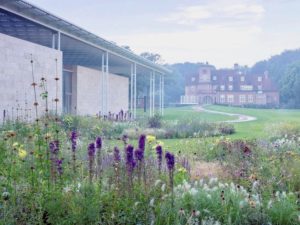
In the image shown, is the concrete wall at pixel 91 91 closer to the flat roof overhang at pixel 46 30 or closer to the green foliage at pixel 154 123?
the flat roof overhang at pixel 46 30

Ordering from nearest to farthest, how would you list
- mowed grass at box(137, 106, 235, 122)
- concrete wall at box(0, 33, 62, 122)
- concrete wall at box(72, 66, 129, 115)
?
concrete wall at box(0, 33, 62, 122), concrete wall at box(72, 66, 129, 115), mowed grass at box(137, 106, 235, 122)

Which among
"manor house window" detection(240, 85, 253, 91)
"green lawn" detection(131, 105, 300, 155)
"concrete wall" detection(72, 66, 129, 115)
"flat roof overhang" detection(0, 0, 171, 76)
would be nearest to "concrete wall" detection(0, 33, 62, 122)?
"flat roof overhang" detection(0, 0, 171, 76)

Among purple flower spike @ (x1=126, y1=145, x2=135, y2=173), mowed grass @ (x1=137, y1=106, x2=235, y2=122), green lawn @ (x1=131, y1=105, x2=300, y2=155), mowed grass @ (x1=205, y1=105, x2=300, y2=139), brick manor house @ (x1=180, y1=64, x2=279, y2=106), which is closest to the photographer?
purple flower spike @ (x1=126, y1=145, x2=135, y2=173)

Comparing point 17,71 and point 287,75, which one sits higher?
point 287,75

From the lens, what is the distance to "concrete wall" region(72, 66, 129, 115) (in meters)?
23.9

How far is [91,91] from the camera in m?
26.2

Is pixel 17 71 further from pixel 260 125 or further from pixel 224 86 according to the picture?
pixel 224 86

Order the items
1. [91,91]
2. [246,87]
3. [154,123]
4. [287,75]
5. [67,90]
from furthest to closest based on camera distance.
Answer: [246,87]
[287,75]
[91,91]
[67,90]
[154,123]

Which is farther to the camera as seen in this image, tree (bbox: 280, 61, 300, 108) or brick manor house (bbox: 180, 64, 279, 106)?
brick manor house (bbox: 180, 64, 279, 106)

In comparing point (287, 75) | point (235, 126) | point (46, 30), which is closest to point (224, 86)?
point (287, 75)

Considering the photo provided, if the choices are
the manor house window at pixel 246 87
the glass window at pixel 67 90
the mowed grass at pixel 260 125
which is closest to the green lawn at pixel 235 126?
the mowed grass at pixel 260 125

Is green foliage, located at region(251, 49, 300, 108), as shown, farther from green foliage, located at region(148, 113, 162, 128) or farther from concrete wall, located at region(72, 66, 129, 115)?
green foliage, located at region(148, 113, 162, 128)

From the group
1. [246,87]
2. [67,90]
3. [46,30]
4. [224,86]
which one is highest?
[46,30]

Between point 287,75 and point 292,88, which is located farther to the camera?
point 287,75
